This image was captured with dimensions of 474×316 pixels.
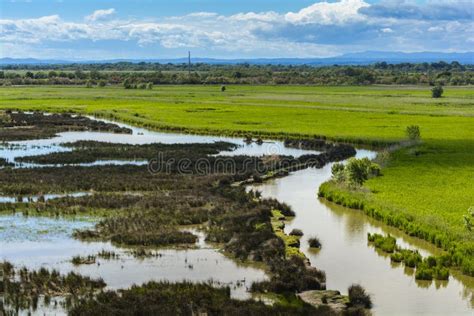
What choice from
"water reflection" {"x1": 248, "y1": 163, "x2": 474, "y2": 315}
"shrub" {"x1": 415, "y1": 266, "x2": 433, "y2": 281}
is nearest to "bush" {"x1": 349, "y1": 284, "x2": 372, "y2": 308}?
"water reflection" {"x1": 248, "y1": 163, "x2": 474, "y2": 315}

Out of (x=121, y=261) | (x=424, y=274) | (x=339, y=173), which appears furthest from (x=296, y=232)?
(x=339, y=173)

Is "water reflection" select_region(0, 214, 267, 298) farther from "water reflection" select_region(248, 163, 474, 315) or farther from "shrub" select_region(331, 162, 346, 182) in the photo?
"shrub" select_region(331, 162, 346, 182)

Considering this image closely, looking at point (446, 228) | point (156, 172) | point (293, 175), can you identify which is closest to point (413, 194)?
point (446, 228)

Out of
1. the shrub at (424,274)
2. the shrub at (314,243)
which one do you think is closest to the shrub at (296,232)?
the shrub at (314,243)

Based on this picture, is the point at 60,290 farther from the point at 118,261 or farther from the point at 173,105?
the point at 173,105

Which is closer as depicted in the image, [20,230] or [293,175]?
[20,230]

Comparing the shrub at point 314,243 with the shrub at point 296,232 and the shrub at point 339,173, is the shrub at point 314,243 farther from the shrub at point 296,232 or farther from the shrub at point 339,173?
the shrub at point 339,173
